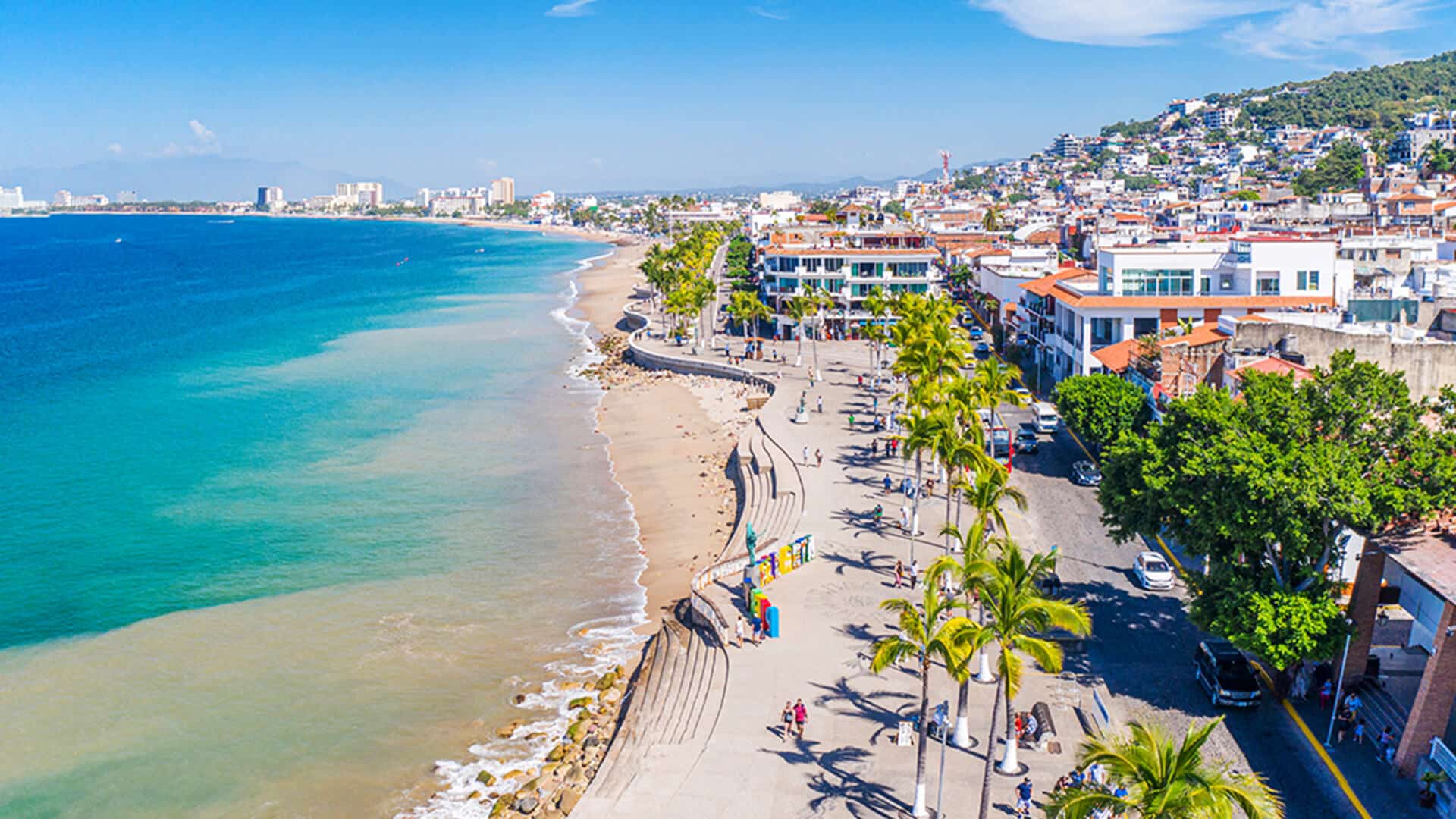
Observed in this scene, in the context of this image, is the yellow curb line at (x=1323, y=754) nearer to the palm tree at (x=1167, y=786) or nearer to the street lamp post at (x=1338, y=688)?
the street lamp post at (x=1338, y=688)

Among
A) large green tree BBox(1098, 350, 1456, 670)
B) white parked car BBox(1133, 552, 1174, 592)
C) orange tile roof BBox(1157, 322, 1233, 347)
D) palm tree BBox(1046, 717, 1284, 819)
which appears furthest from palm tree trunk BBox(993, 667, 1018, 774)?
orange tile roof BBox(1157, 322, 1233, 347)

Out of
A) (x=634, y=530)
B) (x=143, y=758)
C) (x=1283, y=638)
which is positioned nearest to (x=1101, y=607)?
(x=1283, y=638)

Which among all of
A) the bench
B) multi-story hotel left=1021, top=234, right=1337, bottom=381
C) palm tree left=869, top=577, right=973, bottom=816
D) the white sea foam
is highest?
multi-story hotel left=1021, top=234, right=1337, bottom=381

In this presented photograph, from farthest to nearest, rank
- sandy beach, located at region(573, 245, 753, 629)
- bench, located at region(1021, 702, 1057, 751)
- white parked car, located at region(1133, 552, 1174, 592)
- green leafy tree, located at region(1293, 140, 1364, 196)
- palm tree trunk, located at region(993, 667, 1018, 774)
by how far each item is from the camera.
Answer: green leafy tree, located at region(1293, 140, 1364, 196)
sandy beach, located at region(573, 245, 753, 629)
white parked car, located at region(1133, 552, 1174, 592)
bench, located at region(1021, 702, 1057, 751)
palm tree trunk, located at region(993, 667, 1018, 774)

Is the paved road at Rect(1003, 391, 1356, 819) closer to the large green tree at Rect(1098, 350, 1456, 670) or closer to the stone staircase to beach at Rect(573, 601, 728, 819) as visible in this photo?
Answer: the large green tree at Rect(1098, 350, 1456, 670)

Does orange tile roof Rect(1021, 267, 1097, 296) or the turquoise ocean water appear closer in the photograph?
the turquoise ocean water

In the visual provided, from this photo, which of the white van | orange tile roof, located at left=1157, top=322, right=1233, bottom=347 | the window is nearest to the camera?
orange tile roof, located at left=1157, top=322, right=1233, bottom=347

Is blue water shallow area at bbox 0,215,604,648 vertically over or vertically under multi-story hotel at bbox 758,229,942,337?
under

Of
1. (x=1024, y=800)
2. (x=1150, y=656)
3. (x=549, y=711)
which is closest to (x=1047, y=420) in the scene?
(x=1150, y=656)
